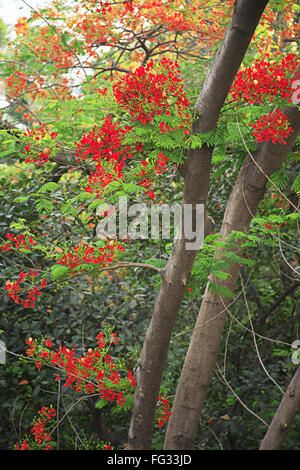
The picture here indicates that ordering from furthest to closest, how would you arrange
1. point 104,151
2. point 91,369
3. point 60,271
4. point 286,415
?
point 91,369
point 286,415
point 60,271
point 104,151

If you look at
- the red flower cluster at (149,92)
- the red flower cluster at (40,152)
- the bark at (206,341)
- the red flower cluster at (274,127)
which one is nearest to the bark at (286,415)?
the bark at (206,341)

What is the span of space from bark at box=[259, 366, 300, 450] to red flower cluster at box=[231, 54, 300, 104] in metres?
1.81

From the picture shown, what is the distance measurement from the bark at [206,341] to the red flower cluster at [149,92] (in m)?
0.99

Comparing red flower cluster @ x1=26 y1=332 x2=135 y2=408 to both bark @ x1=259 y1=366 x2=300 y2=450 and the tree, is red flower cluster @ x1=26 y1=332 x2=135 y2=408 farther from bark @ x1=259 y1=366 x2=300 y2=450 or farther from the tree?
bark @ x1=259 y1=366 x2=300 y2=450

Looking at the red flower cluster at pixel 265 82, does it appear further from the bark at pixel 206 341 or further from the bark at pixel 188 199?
Answer: the bark at pixel 206 341

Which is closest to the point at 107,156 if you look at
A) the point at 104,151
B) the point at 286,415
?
the point at 104,151

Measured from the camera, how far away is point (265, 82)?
2367 millimetres

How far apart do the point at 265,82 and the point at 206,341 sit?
1.84 m

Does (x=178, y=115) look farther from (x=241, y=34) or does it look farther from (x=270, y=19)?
(x=270, y=19)

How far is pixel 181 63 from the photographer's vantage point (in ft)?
16.8

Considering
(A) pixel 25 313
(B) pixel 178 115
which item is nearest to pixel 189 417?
(A) pixel 25 313

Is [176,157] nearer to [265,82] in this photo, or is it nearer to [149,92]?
[149,92]

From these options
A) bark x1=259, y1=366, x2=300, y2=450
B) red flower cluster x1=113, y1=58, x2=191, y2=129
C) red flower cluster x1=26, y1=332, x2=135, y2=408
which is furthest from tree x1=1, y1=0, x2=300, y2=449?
bark x1=259, y1=366, x2=300, y2=450

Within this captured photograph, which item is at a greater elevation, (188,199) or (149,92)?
(149,92)
